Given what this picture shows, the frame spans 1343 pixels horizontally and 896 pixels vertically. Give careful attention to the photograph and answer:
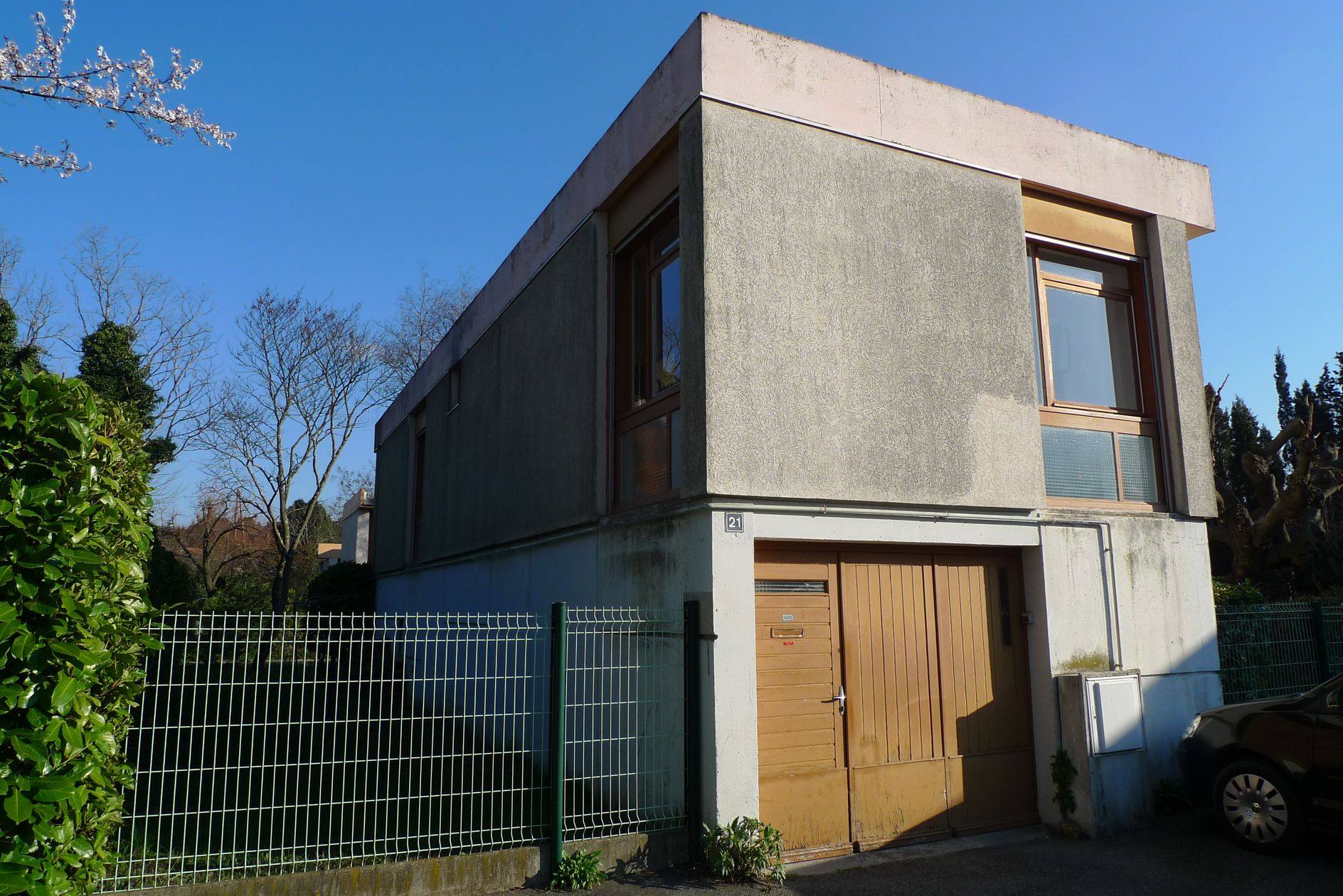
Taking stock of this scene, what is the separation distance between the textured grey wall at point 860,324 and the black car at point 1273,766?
2.33m

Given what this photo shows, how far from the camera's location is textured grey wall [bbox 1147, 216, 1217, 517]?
898 centimetres

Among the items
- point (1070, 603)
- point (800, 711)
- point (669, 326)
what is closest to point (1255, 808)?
point (1070, 603)

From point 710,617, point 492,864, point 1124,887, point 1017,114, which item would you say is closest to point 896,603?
point 710,617

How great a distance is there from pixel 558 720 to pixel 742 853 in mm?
1595

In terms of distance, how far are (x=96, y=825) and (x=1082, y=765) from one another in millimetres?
7147

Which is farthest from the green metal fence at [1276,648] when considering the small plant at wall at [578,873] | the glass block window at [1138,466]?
the small plant at wall at [578,873]

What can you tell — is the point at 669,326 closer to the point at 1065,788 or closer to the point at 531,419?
the point at 531,419

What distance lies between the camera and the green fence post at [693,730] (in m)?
6.48

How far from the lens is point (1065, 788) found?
7.61 metres

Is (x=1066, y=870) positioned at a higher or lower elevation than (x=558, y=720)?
lower

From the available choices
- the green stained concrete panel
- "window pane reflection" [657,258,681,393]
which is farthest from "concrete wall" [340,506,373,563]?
"window pane reflection" [657,258,681,393]

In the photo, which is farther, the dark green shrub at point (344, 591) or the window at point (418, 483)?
the dark green shrub at point (344, 591)

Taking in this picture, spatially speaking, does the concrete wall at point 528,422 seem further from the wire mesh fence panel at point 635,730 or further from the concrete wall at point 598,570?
the wire mesh fence panel at point 635,730

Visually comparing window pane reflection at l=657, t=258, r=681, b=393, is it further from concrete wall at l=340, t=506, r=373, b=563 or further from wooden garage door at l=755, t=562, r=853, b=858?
concrete wall at l=340, t=506, r=373, b=563
